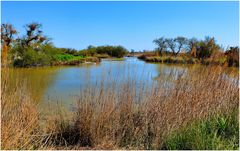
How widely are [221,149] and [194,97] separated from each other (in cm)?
95

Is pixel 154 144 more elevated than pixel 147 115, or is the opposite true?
pixel 147 115

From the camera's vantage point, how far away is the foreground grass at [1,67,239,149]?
11.1ft

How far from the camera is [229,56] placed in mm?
5094

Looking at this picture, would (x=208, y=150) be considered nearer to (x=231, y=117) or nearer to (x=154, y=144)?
(x=154, y=144)

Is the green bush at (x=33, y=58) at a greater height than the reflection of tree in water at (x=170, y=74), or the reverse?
the reflection of tree in water at (x=170, y=74)

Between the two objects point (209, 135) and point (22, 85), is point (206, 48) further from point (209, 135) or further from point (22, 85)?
point (22, 85)

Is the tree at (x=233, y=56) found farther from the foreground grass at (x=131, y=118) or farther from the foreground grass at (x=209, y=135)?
the foreground grass at (x=209, y=135)

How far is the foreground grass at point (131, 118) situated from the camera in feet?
11.1

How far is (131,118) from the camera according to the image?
12.3 ft

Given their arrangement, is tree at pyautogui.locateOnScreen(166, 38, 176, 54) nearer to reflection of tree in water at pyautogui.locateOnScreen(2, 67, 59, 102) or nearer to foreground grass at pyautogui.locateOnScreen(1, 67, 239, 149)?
foreground grass at pyautogui.locateOnScreen(1, 67, 239, 149)

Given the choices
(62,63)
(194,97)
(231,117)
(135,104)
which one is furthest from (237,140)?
(62,63)

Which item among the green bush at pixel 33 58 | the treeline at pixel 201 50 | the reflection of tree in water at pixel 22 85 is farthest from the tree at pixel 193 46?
the green bush at pixel 33 58

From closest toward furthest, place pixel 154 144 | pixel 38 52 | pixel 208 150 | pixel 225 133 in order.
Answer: pixel 208 150 → pixel 154 144 → pixel 225 133 → pixel 38 52

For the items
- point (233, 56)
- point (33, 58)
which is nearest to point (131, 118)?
point (233, 56)
